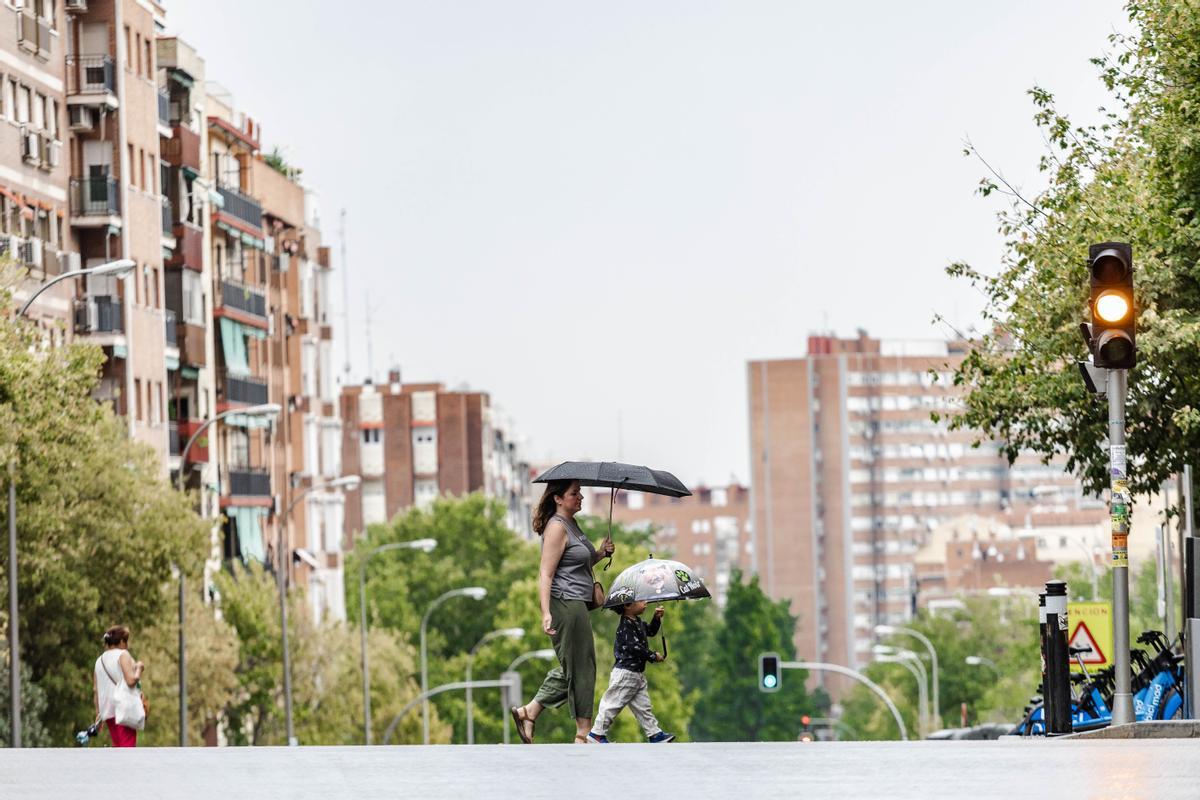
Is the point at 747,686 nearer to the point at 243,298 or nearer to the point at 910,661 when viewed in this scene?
the point at 910,661

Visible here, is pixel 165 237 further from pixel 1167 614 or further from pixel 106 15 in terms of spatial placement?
pixel 1167 614

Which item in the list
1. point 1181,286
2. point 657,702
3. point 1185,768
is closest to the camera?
point 1185,768

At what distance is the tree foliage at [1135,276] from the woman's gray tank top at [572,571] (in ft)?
38.6

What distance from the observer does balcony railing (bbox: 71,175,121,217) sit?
72750 millimetres

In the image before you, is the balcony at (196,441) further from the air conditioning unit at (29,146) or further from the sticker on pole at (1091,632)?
the sticker on pole at (1091,632)

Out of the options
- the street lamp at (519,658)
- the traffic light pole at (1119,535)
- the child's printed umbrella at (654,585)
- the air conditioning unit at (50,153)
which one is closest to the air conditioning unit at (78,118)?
the air conditioning unit at (50,153)

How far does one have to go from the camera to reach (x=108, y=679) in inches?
1077

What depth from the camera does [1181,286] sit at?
30688mm

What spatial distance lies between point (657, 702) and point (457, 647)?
9.23 m

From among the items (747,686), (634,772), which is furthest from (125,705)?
(747,686)

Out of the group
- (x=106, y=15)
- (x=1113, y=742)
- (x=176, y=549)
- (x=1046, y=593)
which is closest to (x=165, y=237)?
(x=106, y=15)

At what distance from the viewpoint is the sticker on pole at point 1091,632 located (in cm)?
4100

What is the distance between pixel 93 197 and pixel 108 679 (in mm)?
47301

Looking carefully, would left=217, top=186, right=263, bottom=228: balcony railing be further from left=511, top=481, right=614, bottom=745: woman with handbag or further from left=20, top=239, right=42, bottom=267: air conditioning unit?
left=511, top=481, right=614, bottom=745: woman with handbag
